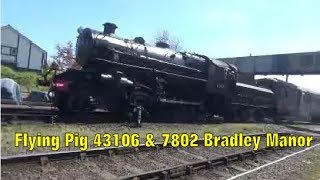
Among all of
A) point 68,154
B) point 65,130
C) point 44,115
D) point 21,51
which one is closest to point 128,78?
point 44,115

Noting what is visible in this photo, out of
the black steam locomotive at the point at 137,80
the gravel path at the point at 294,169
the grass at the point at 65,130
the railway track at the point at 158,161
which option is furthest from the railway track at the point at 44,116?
the gravel path at the point at 294,169

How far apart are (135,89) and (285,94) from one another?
67.3 feet

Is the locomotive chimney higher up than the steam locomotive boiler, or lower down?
higher up

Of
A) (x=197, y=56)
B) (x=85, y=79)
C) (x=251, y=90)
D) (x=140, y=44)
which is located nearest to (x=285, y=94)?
(x=251, y=90)

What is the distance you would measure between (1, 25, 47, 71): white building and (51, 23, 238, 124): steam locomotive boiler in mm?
47022

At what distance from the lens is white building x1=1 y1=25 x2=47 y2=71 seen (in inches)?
2554

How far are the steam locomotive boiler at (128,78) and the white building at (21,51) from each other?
47.0 metres

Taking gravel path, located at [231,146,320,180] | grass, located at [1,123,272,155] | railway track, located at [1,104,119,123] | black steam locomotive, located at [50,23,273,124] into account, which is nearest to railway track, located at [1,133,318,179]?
gravel path, located at [231,146,320,180]

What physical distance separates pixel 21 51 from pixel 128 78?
53.4 meters

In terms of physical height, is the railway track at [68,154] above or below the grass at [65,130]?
below

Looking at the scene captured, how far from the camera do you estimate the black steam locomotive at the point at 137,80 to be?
53.3 ft

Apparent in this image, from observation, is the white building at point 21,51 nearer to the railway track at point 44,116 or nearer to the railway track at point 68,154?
the railway track at point 44,116

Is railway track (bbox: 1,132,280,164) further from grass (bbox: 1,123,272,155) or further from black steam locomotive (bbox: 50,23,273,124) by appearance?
black steam locomotive (bbox: 50,23,273,124)

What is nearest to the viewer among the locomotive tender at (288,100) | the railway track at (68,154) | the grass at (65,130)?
the railway track at (68,154)
